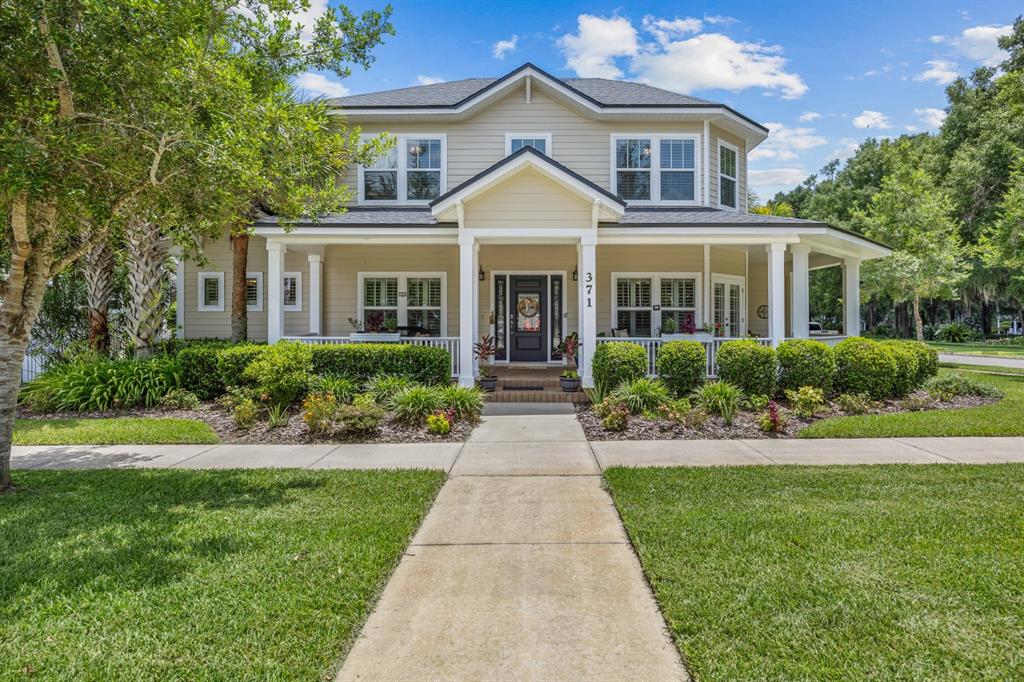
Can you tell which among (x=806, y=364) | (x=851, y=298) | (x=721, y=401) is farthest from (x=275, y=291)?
(x=851, y=298)

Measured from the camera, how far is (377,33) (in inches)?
375

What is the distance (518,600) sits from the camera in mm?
3381

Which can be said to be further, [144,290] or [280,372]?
[144,290]

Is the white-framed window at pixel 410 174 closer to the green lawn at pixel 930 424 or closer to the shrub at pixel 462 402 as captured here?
the shrub at pixel 462 402

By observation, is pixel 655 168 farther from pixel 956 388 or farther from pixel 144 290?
pixel 144 290

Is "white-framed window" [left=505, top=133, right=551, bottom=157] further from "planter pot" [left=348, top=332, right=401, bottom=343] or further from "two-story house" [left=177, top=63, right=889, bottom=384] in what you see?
"planter pot" [left=348, top=332, right=401, bottom=343]

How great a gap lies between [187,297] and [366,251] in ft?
16.2

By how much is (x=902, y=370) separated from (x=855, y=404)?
2.04m

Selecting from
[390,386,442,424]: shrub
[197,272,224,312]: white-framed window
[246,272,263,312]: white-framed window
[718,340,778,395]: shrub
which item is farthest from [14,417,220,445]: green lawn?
[718,340,778,395]: shrub

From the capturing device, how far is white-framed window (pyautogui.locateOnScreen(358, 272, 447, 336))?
553 inches

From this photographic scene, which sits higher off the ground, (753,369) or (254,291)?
(254,291)

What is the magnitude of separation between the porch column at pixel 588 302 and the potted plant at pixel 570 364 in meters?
0.21

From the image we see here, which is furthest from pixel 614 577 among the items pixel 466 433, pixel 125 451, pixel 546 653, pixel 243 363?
pixel 243 363

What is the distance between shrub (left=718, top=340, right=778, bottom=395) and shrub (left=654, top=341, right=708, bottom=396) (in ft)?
1.77
